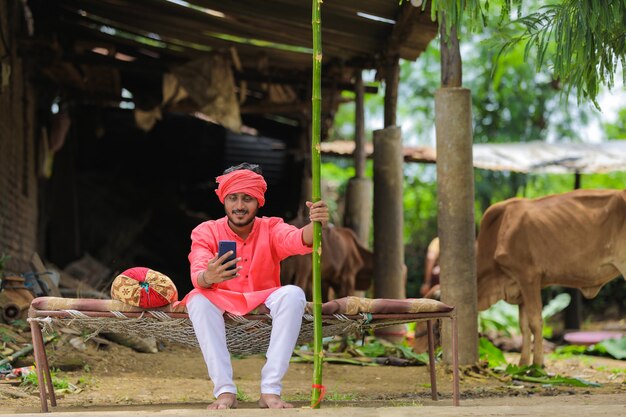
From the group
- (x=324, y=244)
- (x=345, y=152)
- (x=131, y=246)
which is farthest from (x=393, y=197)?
(x=131, y=246)

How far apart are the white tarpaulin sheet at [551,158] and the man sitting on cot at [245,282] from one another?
25.9 feet

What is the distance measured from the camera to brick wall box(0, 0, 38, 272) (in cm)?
880

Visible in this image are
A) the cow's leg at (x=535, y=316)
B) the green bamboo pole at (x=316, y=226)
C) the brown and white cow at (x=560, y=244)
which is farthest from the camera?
the cow's leg at (x=535, y=316)

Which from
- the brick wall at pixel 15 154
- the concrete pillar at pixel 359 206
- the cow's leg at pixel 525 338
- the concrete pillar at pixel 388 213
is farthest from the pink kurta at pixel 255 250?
the concrete pillar at pixel 359 206

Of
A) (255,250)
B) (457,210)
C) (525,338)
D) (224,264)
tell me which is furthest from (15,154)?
(224,264)

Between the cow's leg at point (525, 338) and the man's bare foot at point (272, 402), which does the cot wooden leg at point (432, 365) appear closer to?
the man's bare foot at point (272, 402)

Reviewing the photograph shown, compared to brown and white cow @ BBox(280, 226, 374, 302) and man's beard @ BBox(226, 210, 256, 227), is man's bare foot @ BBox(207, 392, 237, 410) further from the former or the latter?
brown and white cow @ BBox(280, 226, 374, 302)

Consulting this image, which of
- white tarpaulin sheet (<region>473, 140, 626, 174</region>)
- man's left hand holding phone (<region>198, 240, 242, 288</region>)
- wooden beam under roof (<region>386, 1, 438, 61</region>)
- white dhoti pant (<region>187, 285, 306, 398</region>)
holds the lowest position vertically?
white dhoti pant (<region>187, 285, 306, 398</region>)

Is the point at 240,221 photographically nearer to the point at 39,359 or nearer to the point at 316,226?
the point at 316,226

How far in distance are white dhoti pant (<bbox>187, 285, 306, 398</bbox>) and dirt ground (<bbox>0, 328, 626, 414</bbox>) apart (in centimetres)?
47

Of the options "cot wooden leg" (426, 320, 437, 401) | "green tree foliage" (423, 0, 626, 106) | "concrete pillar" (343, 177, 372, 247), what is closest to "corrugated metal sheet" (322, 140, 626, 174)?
"concrete pillar" (343, 177, 372, 247)

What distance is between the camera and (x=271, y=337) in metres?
4.46

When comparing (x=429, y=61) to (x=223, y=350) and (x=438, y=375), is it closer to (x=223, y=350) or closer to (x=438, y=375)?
(x=438, y=375)

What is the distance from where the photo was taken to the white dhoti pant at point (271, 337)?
4387 millimetres
